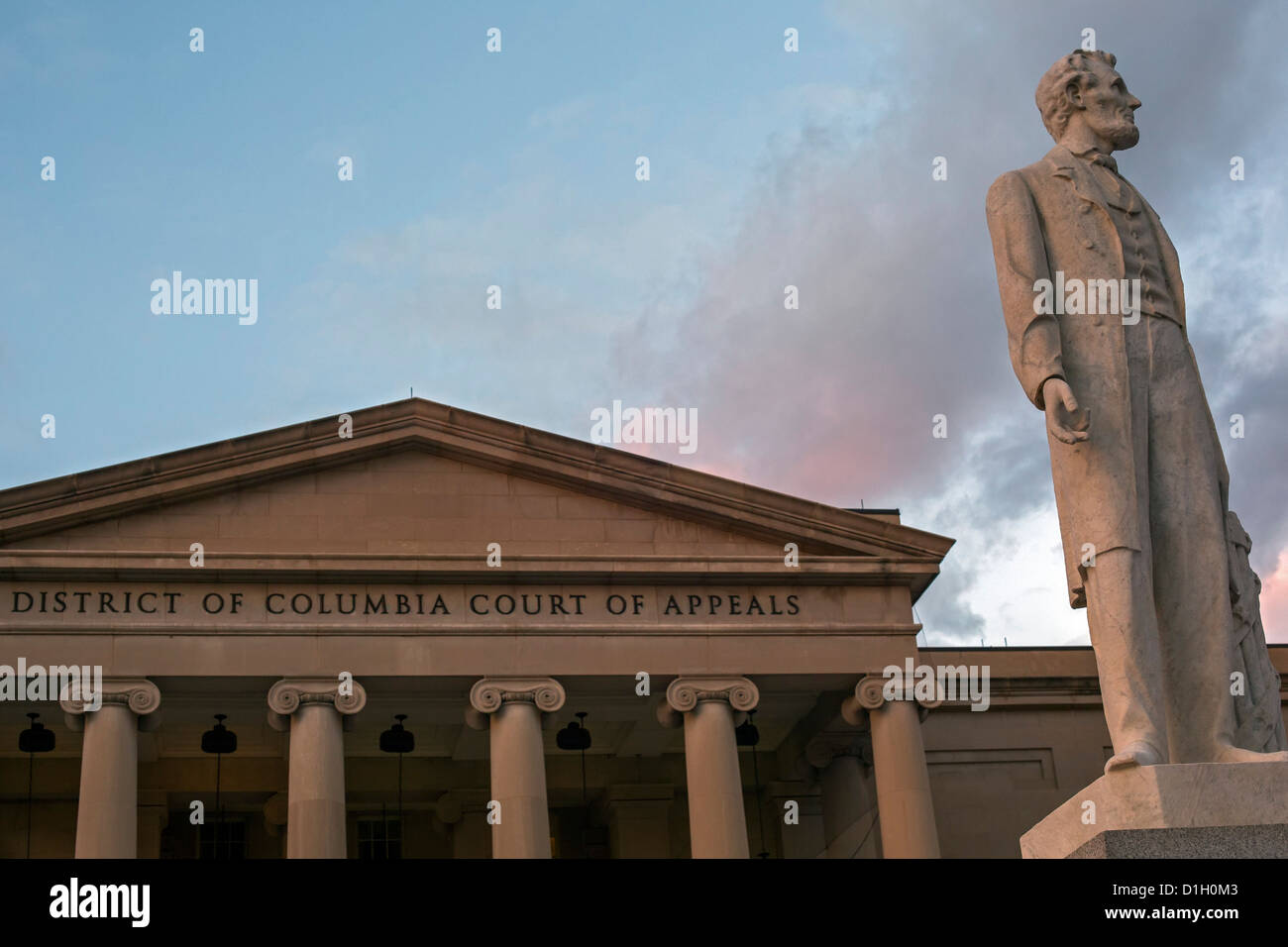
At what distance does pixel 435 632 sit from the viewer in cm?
3628

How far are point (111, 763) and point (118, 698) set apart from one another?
132 cm

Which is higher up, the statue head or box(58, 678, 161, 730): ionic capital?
box(58, 678, 161, 730): ionic capital

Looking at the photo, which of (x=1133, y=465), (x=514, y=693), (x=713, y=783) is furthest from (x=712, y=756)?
(x=1133, y=465)

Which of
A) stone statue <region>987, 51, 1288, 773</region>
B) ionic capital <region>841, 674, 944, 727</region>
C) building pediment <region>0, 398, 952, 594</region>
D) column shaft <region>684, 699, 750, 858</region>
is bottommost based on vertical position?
stone statue <region>987, 51, 1288, 773</region>

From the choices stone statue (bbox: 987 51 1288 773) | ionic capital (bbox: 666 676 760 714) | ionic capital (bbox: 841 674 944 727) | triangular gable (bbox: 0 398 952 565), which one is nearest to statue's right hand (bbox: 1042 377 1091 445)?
stone statue (bbox: 987 51 1288 773)

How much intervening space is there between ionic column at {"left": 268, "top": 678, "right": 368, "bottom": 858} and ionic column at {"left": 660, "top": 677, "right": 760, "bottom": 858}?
21.5 feet

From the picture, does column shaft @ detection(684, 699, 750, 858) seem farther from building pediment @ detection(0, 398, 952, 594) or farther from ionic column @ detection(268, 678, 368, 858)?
ionic column @ detection(268, 678, 368, 858)

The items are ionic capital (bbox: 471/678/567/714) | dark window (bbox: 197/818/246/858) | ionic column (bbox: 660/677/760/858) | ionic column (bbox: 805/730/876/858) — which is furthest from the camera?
dark window (bbox: 197/818/246/858)

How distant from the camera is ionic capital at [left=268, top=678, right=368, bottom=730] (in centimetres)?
3525

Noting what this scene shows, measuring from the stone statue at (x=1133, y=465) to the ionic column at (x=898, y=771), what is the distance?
83.9 feet

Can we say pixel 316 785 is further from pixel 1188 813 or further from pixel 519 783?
pixel 1188 813

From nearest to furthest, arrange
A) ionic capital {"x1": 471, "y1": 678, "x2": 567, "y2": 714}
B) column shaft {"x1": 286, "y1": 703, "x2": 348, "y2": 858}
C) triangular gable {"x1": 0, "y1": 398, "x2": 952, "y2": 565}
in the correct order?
column shaft {"x1": 286, "y1": 703, "x2": 348, "y2": 858}
ionic capital {"x1": 471, "y1": 678, "x2": 567, "y2": 714}
triangular gable {"x1": 0, "y1": 398, "x2": 952, "y2": 565}

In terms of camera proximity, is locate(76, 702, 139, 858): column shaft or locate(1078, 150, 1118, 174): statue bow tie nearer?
locate(1078, 150, 1118, 174): statue bow tie

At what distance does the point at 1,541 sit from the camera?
35.8m
